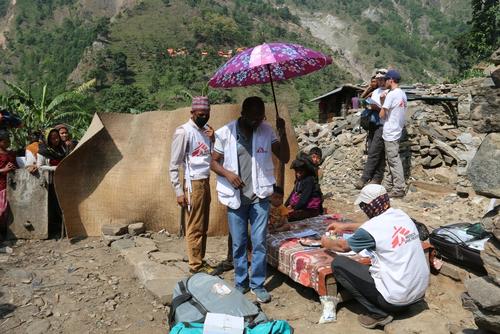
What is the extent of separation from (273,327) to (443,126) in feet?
22.6

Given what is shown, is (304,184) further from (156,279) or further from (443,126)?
(443,126)

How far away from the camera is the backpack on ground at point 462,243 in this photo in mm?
3897

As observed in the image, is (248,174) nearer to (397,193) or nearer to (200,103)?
(200,103)

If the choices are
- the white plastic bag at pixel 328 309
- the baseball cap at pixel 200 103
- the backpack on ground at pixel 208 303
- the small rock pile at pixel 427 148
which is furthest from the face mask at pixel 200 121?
the small rock pile at pixel 427 148

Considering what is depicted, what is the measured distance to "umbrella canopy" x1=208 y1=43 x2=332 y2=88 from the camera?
384cm

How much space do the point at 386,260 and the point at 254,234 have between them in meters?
1.18

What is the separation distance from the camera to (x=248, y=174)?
376 cm

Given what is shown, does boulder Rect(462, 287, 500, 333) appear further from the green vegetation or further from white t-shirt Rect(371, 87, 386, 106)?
the green vegetation

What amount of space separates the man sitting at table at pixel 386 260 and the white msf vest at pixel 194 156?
1.63 meters

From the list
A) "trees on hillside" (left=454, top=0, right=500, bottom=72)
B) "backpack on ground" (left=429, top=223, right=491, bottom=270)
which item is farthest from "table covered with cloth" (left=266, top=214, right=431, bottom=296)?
"trees on hillside" (left=454, top=0, right=500, bottom=72)

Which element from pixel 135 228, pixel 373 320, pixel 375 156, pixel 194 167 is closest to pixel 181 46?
pixel 375 156

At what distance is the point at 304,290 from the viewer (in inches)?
162

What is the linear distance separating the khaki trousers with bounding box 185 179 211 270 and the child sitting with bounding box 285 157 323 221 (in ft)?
4.16

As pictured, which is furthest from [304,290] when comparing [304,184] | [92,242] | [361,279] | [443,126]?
[443,126]
